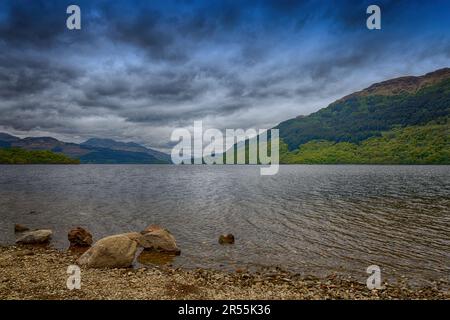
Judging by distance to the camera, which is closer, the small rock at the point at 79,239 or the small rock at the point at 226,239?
the small rock at the point at 79,239

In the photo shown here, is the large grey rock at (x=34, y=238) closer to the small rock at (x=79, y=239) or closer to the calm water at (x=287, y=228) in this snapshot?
the calm water at (x=287, y=228)

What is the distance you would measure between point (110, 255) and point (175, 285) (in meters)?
7.01

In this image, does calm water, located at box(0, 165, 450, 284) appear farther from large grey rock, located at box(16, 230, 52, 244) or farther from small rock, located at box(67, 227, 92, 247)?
small rock, located at box(67, 227, 92, 247)

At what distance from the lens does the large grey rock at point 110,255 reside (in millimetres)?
22391

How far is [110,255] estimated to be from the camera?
22.7 meters

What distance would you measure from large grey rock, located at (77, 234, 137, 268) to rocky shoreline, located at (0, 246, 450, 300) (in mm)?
673

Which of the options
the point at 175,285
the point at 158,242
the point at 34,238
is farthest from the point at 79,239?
the point at 175,285

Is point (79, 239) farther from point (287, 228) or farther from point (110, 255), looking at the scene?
point (287, 228)

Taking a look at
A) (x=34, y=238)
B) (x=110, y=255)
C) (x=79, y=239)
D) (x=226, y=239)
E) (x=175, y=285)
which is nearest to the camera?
(x=175, y=285)

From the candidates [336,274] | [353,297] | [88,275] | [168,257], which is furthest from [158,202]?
[353,297]

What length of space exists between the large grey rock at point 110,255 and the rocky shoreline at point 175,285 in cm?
67

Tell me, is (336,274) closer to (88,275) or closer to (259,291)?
(259,291)

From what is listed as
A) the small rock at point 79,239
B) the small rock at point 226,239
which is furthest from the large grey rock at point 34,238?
the small rock at point 226,239
